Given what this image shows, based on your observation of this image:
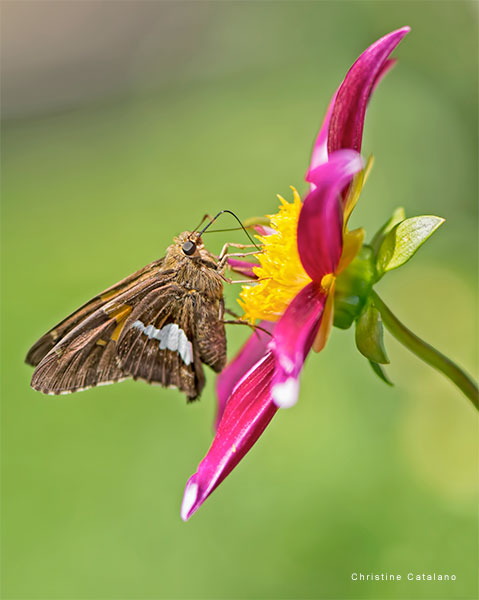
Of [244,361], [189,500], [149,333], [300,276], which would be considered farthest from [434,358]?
[149,333]

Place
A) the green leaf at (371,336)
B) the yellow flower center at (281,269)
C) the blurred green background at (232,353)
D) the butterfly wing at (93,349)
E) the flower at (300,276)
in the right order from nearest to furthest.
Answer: the flower at (300,276) → the green leaf at (371,336) → the yellow flower center at (281,269) → the butterfly wing at (93,349) → the blurred green background at (232,353)

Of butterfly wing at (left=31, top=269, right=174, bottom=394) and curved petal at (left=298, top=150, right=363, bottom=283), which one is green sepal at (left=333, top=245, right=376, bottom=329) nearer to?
curved petal at (left=298, top=150, right=363, bottom=283)

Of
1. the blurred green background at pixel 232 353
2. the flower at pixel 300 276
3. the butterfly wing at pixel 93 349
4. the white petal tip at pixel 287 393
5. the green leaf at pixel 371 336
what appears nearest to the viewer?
the white petal tip at pixel 287 393

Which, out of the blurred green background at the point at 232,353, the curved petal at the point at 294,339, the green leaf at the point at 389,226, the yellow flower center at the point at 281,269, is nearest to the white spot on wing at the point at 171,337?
the yellow flower center at the point at 281,269

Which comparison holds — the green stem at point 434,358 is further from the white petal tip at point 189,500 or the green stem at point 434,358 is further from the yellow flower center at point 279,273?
the white petal tip at point 189,500

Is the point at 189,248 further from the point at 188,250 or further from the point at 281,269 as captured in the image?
the point at 281,269

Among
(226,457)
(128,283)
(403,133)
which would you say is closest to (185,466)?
(128,283)
